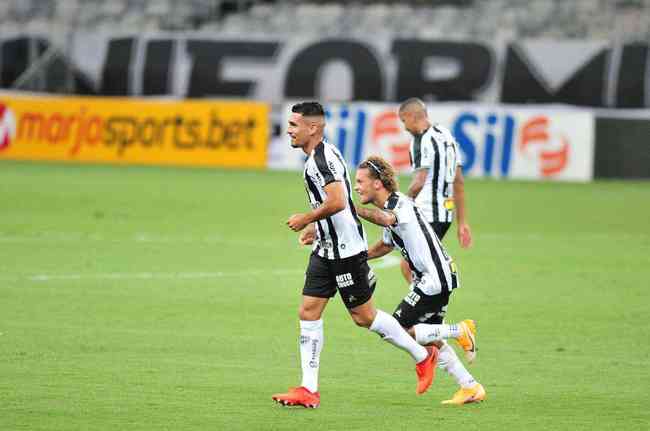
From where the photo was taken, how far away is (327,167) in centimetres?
888

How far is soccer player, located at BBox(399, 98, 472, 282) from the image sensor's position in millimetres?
12719

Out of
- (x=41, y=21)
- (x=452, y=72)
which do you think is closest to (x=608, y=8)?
(x=452, y=72)

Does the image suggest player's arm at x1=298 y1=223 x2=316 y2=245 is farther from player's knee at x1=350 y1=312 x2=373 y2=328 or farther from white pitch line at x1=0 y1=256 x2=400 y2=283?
white pitch line at x1=0 y1=256 x2=400 y2=283

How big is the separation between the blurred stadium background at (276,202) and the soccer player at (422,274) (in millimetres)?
357

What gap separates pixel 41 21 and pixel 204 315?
1093 inches

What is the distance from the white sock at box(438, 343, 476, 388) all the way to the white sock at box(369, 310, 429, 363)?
14 cm

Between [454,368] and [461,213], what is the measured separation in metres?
3.71

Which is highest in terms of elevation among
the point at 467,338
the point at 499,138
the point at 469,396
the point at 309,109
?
the point at 309,109

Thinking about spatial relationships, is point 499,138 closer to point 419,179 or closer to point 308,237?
point 419,179

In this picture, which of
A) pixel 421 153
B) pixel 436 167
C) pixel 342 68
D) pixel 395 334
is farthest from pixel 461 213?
pixel 342 68

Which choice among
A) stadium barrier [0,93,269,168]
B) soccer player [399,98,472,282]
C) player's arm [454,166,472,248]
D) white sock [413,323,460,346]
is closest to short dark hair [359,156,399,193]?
white sock [413,323,460,346]

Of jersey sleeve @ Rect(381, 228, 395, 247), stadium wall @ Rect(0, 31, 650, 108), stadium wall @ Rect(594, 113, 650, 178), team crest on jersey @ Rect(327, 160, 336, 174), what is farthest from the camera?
stadium wall @ Rect(0, 31, 650, 108)

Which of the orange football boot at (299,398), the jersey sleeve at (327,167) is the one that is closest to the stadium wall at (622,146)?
the jersey sleeve at (327,167)

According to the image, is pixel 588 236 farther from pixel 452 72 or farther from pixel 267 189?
pixel 452 72
